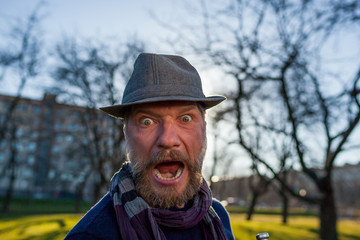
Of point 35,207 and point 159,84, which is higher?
point 159,84

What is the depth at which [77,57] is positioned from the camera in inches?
513

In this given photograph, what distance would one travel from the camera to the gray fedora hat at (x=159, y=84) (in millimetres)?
1709

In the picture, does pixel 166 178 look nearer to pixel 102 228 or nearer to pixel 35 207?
pixel 102 228

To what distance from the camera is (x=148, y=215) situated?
5.04 ft

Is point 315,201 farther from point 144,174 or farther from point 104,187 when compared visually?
point 104,187

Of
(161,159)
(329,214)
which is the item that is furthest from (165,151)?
(329,214)

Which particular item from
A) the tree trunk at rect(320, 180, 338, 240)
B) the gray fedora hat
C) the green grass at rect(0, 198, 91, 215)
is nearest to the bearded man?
the gray fedora hat

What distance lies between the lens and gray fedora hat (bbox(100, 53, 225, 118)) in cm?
171

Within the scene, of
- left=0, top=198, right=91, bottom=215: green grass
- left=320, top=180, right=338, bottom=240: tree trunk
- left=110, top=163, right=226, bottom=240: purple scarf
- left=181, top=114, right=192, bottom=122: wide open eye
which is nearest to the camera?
left=110, top=163, right=226, bottom=240: purple scarf

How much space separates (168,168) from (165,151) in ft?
0.39

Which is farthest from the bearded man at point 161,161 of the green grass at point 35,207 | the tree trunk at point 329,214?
the green grass at point 35,207

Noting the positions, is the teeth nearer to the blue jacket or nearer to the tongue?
the tongue

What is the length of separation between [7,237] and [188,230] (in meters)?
9.82

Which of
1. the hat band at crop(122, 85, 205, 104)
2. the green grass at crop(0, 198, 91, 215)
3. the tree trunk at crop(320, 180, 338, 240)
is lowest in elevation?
the green grass at crop(0, 198, 91, 215)
